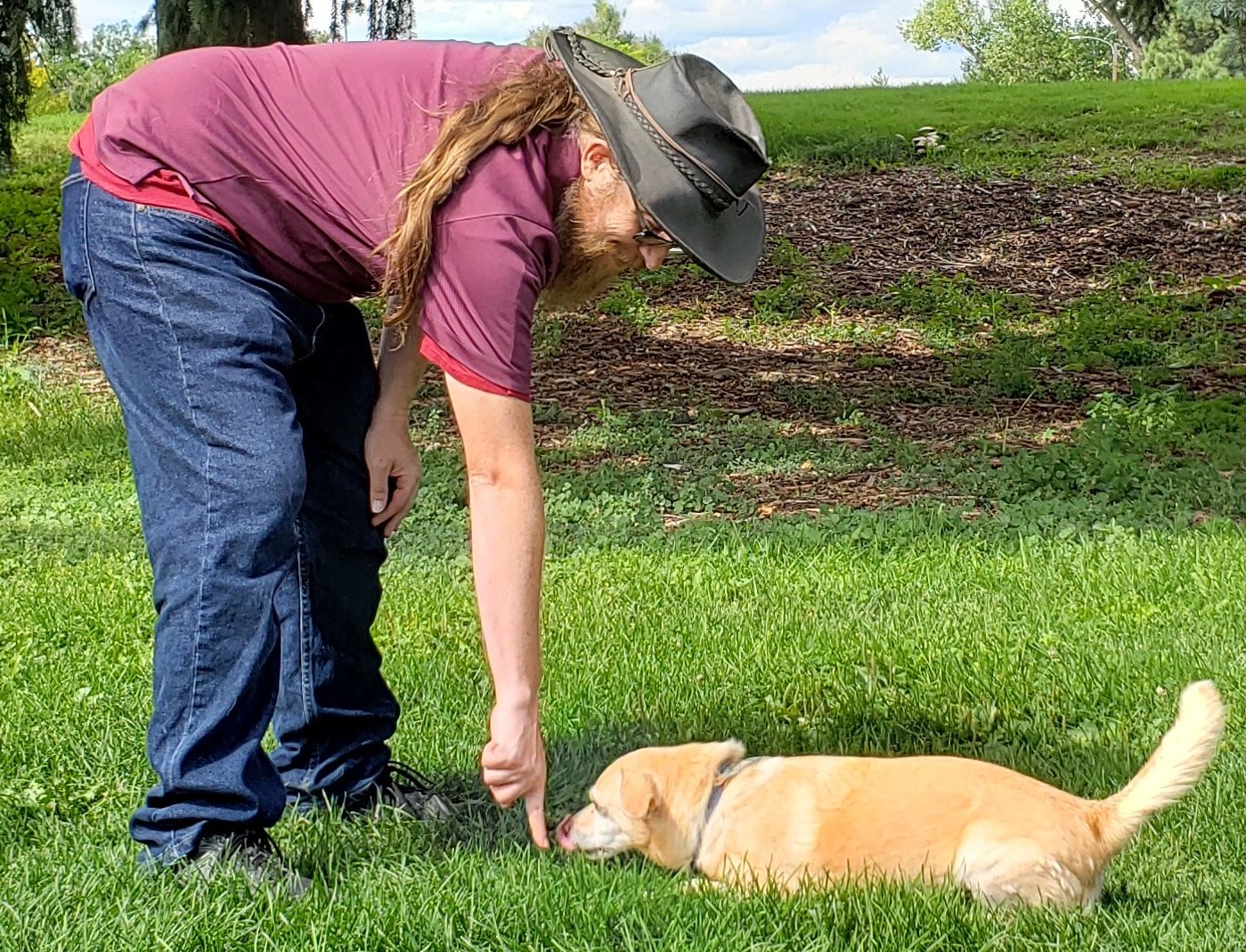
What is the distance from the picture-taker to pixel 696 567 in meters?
6.04

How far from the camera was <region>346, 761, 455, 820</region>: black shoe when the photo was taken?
360cm

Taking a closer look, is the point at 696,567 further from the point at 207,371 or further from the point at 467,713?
the point at 207,371

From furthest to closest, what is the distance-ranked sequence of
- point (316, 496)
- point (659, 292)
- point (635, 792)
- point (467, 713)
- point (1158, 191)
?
point (1158, 191), point (659, 292), point (467, 713), point (316, 496), point (635, 792)

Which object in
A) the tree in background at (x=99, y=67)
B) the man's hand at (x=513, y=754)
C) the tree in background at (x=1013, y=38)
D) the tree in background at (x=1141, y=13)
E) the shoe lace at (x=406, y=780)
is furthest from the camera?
the tree in background at (x=1013, y=38)

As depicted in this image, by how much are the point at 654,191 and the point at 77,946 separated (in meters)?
1.76

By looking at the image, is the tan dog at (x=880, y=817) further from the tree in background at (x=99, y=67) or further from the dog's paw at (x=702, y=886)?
the tree in background at (x=99, y=67)

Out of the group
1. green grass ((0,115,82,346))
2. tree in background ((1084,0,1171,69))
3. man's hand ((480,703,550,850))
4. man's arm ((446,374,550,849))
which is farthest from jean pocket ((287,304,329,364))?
tree in background ((1084,0,1171,69))

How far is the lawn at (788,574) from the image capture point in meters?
2.94

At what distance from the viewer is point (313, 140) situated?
117 inches

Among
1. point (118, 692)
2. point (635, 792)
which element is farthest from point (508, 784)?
point (118, 692)

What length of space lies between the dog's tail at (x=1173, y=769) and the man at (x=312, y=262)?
120 centimetres

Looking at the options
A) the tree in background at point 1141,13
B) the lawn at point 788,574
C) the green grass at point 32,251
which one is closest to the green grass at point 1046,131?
the lawn at point 788,574

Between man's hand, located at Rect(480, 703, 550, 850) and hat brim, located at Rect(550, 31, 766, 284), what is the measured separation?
922mm

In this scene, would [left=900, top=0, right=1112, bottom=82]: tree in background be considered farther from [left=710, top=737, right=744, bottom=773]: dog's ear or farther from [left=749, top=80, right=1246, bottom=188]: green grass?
[left=710, top=737, right=744, bottom=773]: dog's ear
